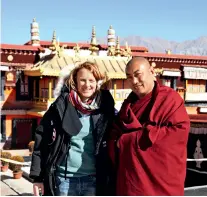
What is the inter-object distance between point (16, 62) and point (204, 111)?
41.0 ft

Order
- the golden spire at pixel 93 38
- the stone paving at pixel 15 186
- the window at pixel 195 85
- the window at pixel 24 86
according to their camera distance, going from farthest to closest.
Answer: the window at pixel 195 85, the golden spire at pixel 93 38, the window at pixel 24 86, the stone paving at pixel 15 186

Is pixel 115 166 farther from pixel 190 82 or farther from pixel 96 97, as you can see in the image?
pixel 190 82

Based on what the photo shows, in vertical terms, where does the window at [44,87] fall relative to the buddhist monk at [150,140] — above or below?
above

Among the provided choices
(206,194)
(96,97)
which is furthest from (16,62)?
(96,97)

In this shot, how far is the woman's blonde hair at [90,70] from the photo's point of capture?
261cm

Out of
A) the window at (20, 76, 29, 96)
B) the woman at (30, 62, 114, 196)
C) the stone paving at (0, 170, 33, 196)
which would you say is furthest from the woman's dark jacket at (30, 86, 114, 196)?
the window at (20, 76, 29, 96)

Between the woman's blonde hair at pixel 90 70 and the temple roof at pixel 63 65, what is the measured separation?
13.9 m

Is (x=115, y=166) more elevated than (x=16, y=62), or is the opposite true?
(x=16, y=62)

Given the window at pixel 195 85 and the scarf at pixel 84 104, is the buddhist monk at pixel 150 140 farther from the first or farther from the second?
the window at pixel 195 85

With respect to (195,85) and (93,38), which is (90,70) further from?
(93,38)

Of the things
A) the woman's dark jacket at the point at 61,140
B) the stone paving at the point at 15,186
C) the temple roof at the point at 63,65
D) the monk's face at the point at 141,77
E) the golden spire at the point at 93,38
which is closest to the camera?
the monk's face at the point at 141,77

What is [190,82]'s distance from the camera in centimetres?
1997

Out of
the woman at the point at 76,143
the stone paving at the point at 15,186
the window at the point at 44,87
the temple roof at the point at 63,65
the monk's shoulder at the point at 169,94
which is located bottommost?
the stone paving at the point at 15,186

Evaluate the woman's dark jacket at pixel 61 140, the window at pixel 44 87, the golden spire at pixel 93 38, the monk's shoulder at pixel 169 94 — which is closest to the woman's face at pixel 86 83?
the woman's dark jacket at pixel 61 140
